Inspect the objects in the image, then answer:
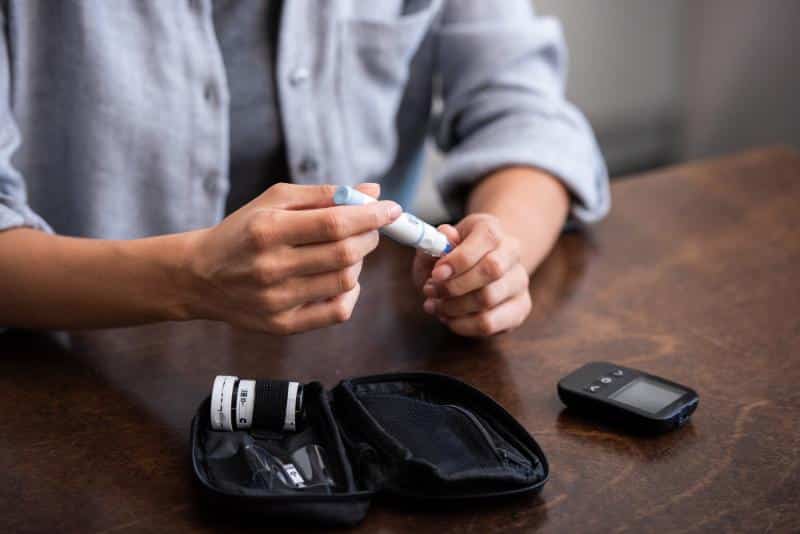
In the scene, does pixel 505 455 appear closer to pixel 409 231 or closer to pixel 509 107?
pixel 409 231

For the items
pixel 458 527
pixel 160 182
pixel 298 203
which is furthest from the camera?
pixel 160 182

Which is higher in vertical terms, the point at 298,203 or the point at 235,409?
Answer: the point at 298,203

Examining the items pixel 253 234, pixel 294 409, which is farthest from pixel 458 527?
pixel 253 234

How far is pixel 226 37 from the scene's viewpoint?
1.08 m

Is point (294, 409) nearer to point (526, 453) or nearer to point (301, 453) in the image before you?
point (301, 453)

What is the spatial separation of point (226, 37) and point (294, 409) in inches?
21.0

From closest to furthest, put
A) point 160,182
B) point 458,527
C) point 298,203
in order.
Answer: point 458,527 < point 298,203 < point 160,182

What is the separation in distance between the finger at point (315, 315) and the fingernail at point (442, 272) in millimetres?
97

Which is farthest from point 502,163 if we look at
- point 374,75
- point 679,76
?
point 679,76

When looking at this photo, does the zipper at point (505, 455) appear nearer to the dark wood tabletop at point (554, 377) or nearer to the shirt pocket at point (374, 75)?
the dark wood tabletop at point (554, 377)

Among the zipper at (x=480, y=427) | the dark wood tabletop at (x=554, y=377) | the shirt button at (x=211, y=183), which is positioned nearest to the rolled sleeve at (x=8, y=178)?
the dark wood tabletop at (x=554, y=377)

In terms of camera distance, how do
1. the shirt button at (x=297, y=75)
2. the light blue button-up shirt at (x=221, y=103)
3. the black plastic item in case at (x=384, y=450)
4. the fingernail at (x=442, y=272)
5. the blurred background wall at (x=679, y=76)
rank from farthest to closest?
the blurred background wall at (x=679, y=76) → the shirt button at (x=297, y=75) → the light blue button-up shirt at (x=221, y=103) → the fingernail at (x=442, y=272) → the black plastic item in case at (x=384, y=450)

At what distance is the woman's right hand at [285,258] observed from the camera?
2.35ft

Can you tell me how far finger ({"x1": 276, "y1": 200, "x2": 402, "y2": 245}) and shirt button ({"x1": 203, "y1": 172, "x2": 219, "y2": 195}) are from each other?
393 millimetres
